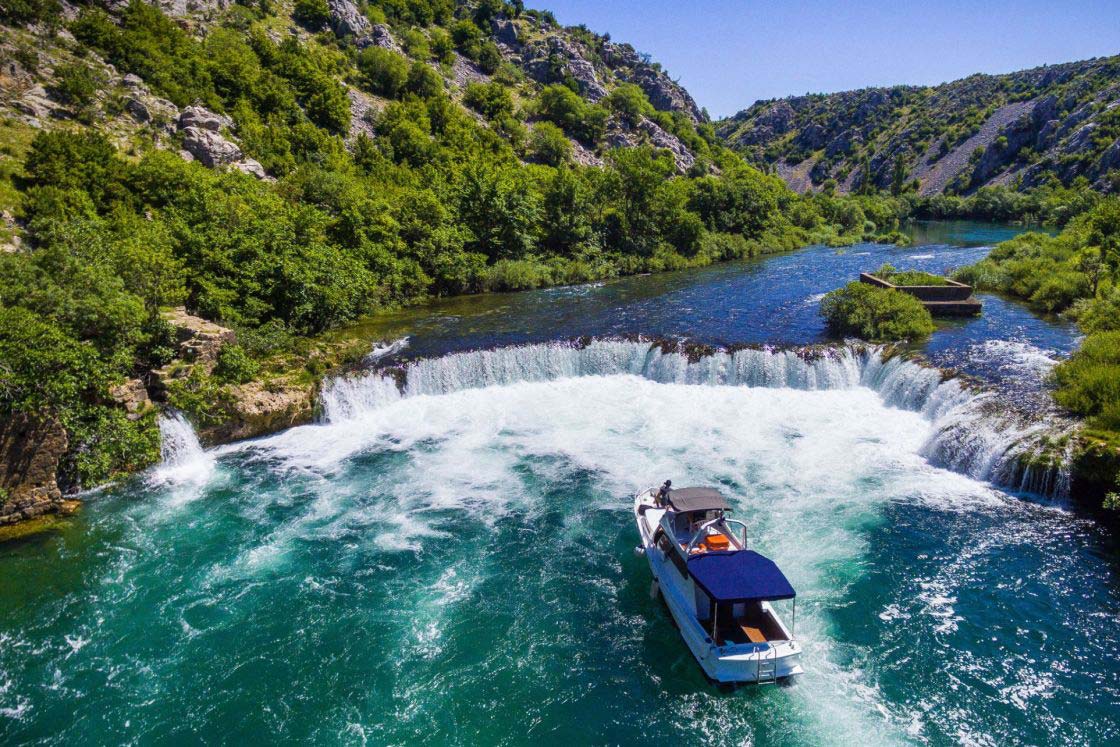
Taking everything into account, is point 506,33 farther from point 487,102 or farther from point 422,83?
point 422,83

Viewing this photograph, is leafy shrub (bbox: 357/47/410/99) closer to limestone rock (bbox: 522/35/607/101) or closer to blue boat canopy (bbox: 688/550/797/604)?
limestone rock (bbox: 522/35/607/101)

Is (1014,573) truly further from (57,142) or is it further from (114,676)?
(57,142)

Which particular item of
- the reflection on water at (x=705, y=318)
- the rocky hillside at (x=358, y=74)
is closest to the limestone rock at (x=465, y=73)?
the rocky hillside at (x=358, y=74)

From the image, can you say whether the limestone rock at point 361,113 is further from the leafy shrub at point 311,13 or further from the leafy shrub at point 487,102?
the leafy shrub at point 311,13

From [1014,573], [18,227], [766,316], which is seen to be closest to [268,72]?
[18,227]

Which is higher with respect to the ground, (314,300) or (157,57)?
(157,57)

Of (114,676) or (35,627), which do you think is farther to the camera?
(35,627)

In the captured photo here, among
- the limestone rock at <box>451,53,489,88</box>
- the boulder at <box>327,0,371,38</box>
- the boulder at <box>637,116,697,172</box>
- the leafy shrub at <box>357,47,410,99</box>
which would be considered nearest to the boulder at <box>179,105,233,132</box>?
the leafy shrub at <box>357,47,410,99</box>
